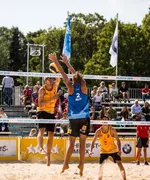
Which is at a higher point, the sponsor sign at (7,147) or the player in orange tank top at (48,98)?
the player in orange tank top at (48,98)

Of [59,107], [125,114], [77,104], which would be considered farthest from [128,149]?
[77,104]

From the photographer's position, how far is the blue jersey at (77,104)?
8.99 meters

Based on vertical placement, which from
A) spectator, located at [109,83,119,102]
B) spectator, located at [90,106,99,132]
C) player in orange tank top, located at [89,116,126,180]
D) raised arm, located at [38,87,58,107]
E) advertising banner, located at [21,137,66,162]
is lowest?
advertising banner, located at [21,137,66,162]

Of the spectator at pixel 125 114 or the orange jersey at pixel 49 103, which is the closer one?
the orange jersey at pixel 49 103

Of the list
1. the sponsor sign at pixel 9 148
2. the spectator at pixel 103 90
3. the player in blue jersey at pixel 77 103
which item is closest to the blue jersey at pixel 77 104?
the player in blue jersey at pixel 77 103

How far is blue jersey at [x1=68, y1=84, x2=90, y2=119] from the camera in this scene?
899 centimetres

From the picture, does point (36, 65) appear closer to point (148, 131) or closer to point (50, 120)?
point (148, 131)

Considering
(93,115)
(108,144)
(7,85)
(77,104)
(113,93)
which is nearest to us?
(77,104)

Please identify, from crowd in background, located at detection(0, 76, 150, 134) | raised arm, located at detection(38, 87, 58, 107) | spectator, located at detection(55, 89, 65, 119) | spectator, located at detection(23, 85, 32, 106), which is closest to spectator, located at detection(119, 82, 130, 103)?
crowd in background, located at detection(0, 76, 150, 134)

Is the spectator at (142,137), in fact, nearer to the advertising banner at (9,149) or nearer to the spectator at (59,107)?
the spectator at (59,107)

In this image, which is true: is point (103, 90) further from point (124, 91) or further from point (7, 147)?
point (7, 147)

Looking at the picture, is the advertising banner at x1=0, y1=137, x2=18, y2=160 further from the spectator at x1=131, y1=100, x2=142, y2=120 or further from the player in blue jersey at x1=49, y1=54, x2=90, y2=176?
the player in blue jersey at x1=49, y1=54, x2=90, y2=176

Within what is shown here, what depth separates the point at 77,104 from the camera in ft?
29.7

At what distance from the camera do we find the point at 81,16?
2322 inches
